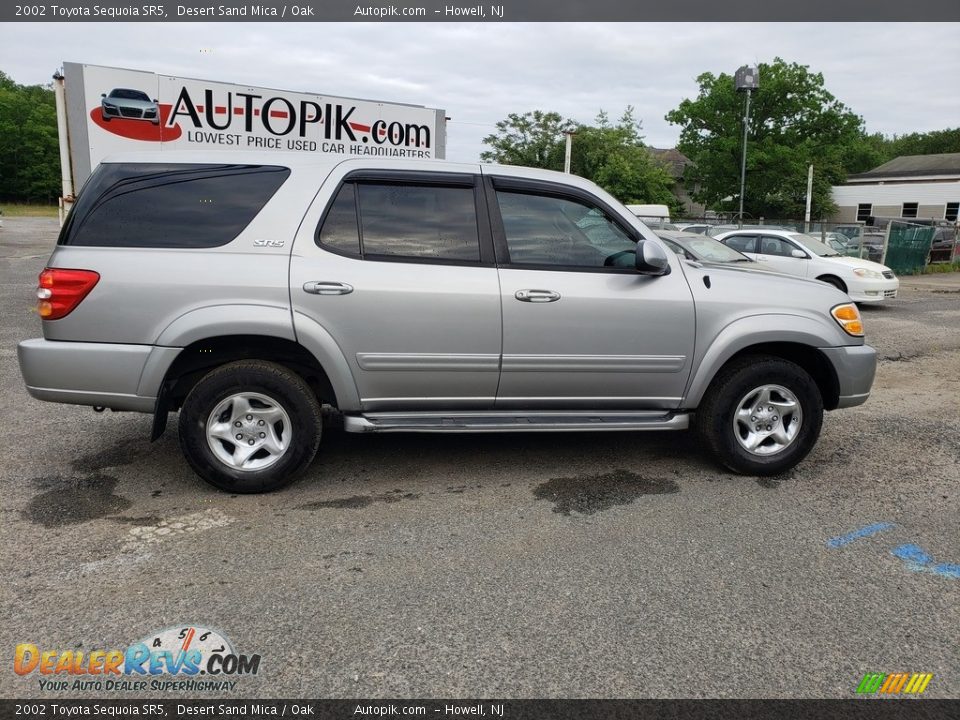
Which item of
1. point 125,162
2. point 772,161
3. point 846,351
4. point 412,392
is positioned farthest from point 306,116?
point 772,161

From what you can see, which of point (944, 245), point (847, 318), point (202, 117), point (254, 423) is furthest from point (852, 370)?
point (944, 245)

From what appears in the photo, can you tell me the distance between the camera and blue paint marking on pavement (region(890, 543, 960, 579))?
3.36 meters

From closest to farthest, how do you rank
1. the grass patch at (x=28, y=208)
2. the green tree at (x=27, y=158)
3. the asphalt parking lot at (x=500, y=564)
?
the asphalt parking lot at (x=500, y=564), the grass patch at (x=28, y=208), the green tree at (x=27, y=158)

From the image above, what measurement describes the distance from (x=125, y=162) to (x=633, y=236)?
10.0ft

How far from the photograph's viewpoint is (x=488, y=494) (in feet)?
13.8

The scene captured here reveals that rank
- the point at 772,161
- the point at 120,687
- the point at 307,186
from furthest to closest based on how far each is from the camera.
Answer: the point at 772,161, the point at 307,186, the point at 120,687

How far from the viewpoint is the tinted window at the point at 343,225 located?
4.12 m

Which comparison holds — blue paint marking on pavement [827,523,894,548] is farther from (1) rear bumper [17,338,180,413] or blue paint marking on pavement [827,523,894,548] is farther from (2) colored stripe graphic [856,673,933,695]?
(1) rear bumper [17,338,180,413]

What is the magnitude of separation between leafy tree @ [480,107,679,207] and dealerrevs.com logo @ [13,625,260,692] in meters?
38.6

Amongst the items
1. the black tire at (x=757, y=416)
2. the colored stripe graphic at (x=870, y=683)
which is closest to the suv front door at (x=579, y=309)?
the black tire at (x=757, y=416)

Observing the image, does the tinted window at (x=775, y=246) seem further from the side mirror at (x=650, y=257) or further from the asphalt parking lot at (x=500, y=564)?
the side mirror at (x=650, y=257)

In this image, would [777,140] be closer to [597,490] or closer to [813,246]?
[813,246]

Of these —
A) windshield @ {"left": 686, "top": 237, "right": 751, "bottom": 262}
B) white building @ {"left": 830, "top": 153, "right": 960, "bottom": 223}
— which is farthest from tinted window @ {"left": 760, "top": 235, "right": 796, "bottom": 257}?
white building @ {"left": 830, "top": 153, "right": 960, "bottom": 223}

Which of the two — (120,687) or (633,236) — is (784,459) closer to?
(633,236)
